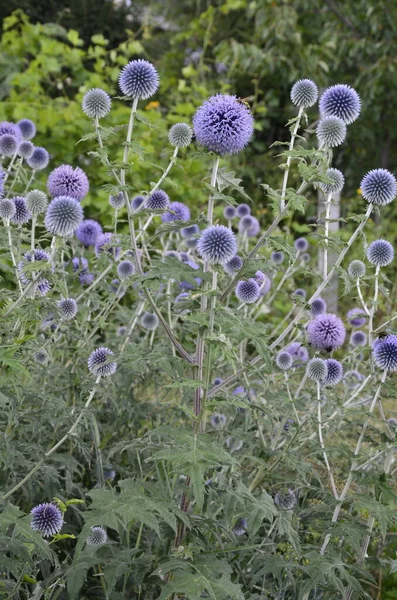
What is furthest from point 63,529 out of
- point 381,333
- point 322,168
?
point 322,168

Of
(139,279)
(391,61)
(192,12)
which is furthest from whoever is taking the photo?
(192,12)

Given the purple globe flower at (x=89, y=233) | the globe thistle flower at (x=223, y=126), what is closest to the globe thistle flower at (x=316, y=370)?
the globe thistle flower at (x=223, y=126)

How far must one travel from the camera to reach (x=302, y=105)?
2.84 meters

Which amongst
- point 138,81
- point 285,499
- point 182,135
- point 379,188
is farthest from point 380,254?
point 138,81

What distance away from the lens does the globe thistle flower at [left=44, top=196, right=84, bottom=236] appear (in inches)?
96.4

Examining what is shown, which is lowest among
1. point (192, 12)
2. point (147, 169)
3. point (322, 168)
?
point (322, 168)

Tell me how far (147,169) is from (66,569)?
13.7 ft

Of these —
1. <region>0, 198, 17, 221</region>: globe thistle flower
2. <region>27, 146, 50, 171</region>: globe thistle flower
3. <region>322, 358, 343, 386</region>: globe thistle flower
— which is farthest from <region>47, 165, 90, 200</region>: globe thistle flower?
<region>322, 358, 343, 386</region>: globe thistle flower

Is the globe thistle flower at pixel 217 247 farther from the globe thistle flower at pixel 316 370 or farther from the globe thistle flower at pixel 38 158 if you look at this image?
the globe thistle flower at pixel 38 158

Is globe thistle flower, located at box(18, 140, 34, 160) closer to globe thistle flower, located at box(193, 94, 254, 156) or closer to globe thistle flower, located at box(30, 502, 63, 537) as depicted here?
globe thistle flower, located at box(193, 94, 254, 156)

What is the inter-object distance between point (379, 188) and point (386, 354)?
23.8 inches

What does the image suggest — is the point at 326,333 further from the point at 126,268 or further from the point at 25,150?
the point at 25,150

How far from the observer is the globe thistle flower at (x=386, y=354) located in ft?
8.72

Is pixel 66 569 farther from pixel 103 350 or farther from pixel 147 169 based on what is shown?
pixel 147 169
